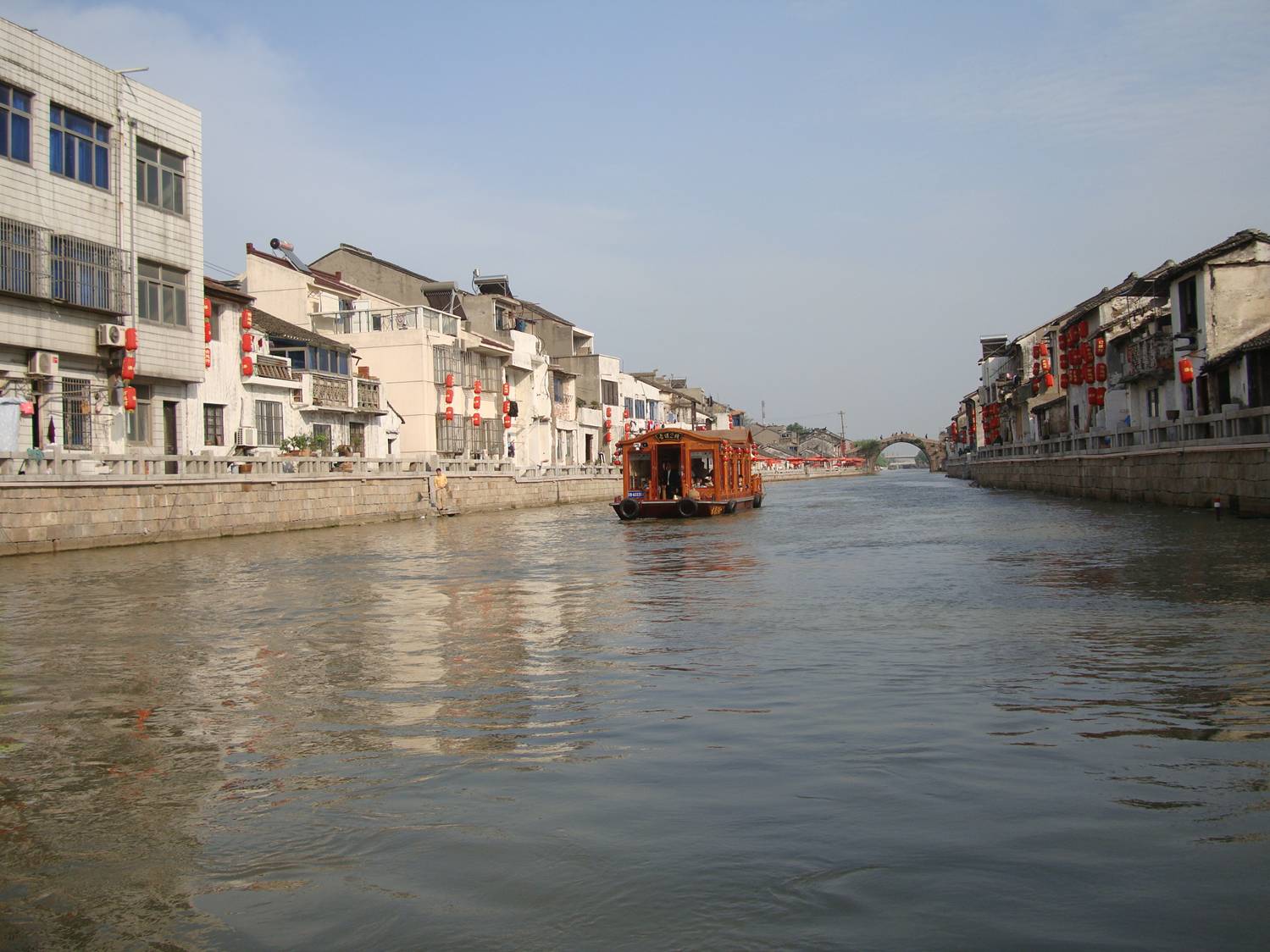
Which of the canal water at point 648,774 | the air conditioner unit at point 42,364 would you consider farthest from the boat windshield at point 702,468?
the canal water at point 648,774

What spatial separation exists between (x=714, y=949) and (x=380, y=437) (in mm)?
41848

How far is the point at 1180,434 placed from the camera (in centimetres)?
2731

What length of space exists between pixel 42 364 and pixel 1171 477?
27039mm

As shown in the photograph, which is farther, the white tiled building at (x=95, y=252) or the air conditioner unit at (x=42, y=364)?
the air conditioner unit at (x=42, y=364)

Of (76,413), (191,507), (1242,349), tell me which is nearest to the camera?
(191,507)

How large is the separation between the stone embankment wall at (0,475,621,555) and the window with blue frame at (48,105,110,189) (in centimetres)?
752

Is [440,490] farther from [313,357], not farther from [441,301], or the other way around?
[441,301]

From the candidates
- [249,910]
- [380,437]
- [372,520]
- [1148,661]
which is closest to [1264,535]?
[1148,661]

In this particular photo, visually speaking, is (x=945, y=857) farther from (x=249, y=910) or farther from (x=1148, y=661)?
(x=1148, y=661)

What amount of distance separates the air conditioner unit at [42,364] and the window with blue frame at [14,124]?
4131 mm

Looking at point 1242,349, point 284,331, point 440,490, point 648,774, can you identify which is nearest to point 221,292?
point 284,331

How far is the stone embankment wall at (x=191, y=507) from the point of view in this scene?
68.1ft

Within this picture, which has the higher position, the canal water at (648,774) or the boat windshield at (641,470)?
the boat windshield at (641,470)

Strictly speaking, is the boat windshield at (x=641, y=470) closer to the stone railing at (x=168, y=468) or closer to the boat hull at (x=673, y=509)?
the boat hull at (x=673, y=509)
